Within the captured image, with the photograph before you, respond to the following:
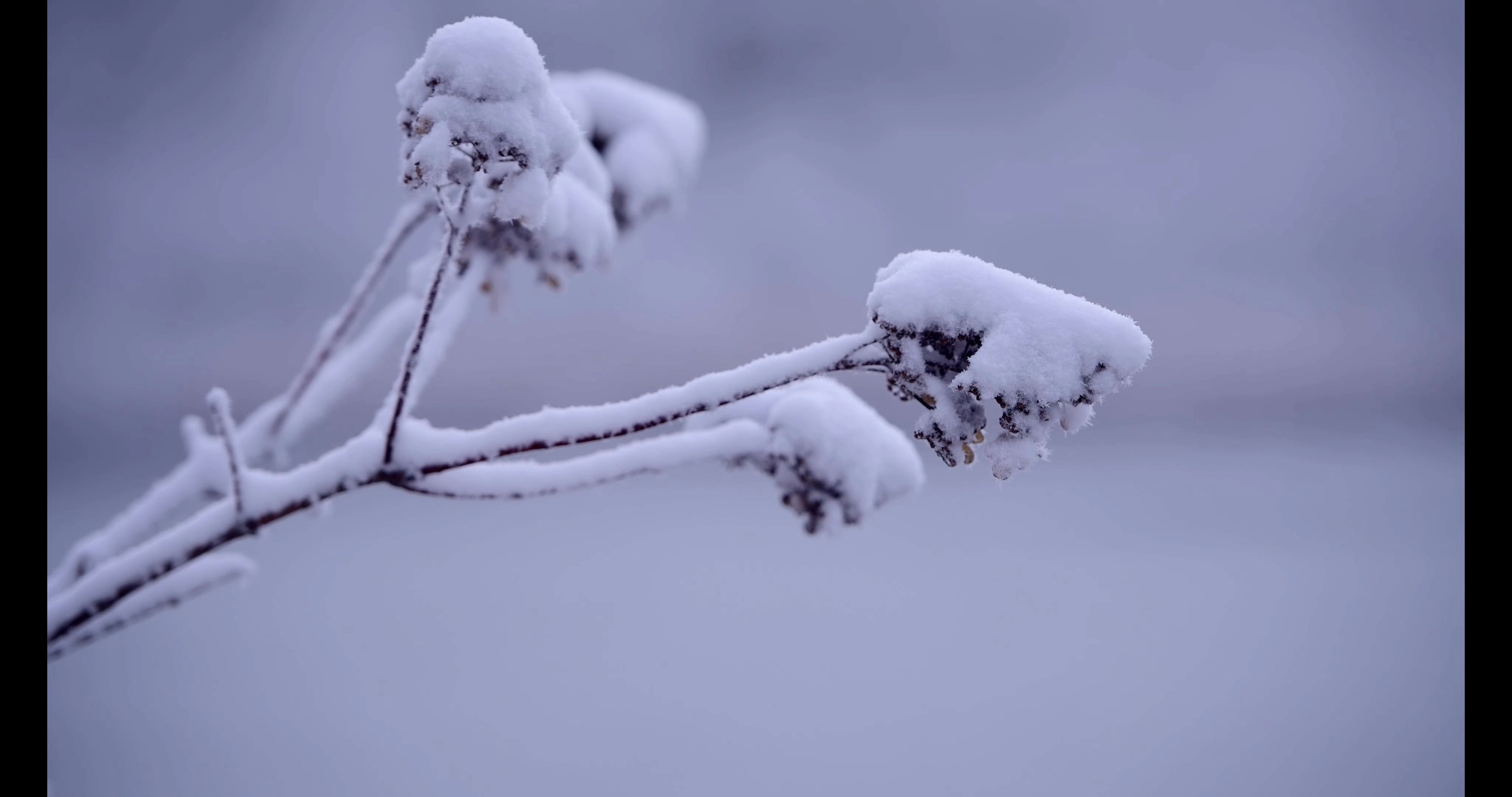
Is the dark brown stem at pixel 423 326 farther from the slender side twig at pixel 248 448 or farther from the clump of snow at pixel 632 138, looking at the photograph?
the clump of snow at pixel 632 138

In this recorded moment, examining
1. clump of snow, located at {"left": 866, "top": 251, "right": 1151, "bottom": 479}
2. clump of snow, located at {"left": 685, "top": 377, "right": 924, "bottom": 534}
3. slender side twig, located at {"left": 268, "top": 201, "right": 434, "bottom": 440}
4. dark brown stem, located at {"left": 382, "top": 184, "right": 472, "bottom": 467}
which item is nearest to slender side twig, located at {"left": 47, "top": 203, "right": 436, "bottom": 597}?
slender side twig, located at {"left": 268, "top": 201, "right": 434, "bottom": 440}

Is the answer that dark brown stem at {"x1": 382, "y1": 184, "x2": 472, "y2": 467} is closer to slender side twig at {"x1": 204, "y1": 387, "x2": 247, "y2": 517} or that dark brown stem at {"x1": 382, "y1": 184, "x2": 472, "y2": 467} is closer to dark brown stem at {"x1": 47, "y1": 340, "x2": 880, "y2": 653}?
dark brown stem at {"x1": 47, "y1": 340, "x2": 880, "y2": 653}

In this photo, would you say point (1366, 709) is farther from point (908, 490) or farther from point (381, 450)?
point (381, 450)

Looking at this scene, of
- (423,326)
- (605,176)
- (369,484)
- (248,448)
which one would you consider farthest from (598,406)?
(605,176)

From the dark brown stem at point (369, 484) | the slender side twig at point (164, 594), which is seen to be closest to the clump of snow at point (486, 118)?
the dark brown stem at point (369, 484)

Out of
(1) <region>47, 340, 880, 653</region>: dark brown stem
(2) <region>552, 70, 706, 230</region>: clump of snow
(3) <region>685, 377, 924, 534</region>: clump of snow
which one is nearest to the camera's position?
(1) <region>47, 340, 880, 653</region>: dark brown stem
